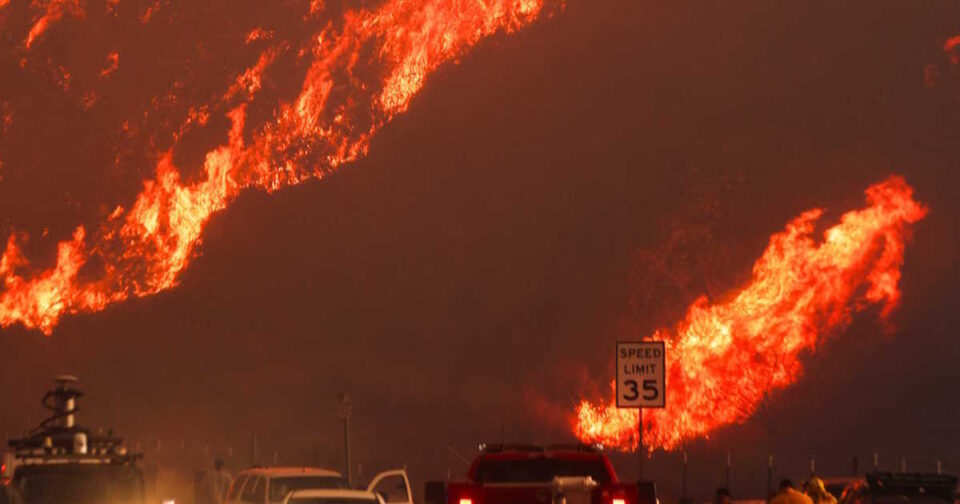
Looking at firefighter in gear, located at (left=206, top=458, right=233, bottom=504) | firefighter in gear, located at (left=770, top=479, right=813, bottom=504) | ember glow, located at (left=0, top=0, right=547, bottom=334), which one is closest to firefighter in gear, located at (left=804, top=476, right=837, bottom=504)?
firefighter in gear, located at (left=770, top=479, right=813, bottom=504)

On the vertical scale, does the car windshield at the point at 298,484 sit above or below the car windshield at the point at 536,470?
below

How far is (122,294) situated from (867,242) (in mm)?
20473

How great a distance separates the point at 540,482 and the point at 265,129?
2807cm

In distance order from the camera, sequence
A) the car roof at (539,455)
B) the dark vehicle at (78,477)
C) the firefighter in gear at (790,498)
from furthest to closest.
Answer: the dark vehicle at (78,477) < the firefighter in gear at (790,498) < the car roof at (539,455)

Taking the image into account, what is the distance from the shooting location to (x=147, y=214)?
4647cm

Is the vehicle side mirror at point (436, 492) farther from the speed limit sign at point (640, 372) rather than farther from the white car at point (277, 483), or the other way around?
the white car at point (277, 483)

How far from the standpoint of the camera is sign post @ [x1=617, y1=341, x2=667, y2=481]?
2420 cm

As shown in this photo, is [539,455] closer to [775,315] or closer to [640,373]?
[640,373]

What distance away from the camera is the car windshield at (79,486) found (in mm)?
24312

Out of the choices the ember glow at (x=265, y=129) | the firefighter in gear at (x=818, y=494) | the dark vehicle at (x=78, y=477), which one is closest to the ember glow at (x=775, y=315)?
the ember glow at (x=265, y=129)

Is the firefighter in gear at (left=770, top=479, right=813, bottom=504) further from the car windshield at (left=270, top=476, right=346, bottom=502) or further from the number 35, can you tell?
the car windshield at (left=270, top=476, right=346, bottom=502)

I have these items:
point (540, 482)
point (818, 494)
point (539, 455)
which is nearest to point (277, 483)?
point (539, 455)

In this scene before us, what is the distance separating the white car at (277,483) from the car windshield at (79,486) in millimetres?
1991

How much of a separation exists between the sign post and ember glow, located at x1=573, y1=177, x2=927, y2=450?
1794 centimetres
